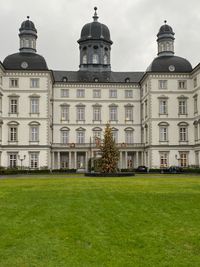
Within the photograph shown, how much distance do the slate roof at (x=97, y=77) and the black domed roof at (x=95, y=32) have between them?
251 inches

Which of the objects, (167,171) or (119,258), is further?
(167,171)

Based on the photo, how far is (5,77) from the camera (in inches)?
1982

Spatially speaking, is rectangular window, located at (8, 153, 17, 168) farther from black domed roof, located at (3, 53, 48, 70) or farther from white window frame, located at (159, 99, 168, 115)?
white window frame, located at (159, 99, 168, 115)

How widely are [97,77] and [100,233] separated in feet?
167

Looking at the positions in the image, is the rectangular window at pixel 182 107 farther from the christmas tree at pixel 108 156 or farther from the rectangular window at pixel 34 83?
the rectangular window at pixel 34 83

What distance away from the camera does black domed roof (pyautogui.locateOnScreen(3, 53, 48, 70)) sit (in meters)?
50.4

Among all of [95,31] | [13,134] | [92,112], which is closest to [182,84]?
[92,112]

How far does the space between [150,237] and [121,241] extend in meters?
0.71

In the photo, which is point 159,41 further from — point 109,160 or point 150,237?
point 150,237

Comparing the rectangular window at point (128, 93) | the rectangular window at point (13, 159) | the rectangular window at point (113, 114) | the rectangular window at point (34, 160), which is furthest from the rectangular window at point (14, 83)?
the rectangular window at point (128, 93)

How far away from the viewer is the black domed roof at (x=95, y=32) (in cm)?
6356

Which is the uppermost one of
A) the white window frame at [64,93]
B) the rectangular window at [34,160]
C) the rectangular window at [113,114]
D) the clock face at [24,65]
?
the clock face at [24,65]

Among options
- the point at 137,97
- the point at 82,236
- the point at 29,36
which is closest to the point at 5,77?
the point at 29,36

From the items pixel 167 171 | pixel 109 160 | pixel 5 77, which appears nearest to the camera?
pixel 109 160
